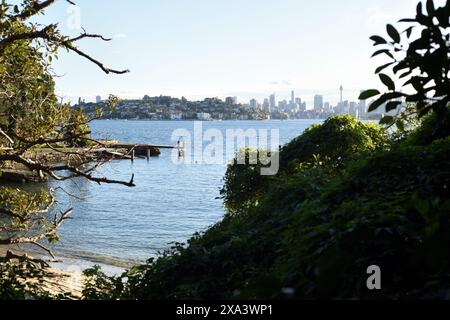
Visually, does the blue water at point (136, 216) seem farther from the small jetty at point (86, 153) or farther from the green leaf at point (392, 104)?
the green leaf at point (392, 104)

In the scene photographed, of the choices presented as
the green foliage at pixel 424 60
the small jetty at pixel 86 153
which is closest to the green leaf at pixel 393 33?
the green foliage at pixel 424 60

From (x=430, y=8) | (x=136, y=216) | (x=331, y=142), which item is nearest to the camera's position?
(x=430, y=8)

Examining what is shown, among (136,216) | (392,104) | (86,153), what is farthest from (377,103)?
(136,216)

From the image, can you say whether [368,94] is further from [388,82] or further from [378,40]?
[378,40]

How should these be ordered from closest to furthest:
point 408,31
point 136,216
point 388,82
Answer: point 408,31 < point 388,82 < point 136,216

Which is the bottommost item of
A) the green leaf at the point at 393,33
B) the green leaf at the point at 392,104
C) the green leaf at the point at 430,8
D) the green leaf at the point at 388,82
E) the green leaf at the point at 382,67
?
the green leaf at the point at 392,104

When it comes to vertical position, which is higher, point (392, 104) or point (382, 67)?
point (382, 67)

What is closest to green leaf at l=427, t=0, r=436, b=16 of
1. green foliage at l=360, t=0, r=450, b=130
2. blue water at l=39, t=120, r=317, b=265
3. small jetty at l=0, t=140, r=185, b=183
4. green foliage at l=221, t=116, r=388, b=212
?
green foliage at l=360, t=0, r=450, b=130

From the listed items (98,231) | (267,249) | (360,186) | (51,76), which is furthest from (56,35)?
(98,231)

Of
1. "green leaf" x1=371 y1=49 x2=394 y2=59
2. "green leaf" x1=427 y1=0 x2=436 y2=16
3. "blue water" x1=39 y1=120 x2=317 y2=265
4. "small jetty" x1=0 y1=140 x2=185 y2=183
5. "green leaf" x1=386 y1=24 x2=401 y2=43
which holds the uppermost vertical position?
"green leaf" x1=427 y1=0 x2=436 y2=16

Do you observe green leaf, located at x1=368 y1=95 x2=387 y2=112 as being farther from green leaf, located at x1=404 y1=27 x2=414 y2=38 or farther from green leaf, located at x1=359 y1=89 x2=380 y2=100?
green leaf, located at x1=404 y1=27 x2=414 y2=38

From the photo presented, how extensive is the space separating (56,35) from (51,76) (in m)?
1.50
